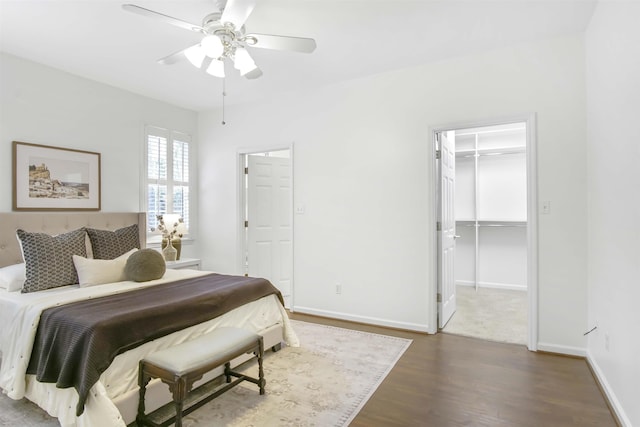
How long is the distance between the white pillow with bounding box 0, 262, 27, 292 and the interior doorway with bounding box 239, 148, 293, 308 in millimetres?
2440

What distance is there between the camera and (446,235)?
12.6ft

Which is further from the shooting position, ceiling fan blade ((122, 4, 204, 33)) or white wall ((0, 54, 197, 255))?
white wall ((0, 54, 197, 255))

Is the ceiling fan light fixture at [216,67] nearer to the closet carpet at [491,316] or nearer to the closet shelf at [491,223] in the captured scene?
the closet carpet at [491,316]

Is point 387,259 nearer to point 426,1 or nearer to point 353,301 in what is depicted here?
point 353,301

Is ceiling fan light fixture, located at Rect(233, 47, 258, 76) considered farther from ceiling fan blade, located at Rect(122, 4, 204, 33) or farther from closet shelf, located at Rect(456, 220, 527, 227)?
closet shelf, located at Rect(456, 220, 527, 227)

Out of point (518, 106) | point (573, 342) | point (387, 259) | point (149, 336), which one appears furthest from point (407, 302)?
point (149, 336)

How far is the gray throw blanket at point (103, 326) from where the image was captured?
5.89 ft

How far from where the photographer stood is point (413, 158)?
3.65 m

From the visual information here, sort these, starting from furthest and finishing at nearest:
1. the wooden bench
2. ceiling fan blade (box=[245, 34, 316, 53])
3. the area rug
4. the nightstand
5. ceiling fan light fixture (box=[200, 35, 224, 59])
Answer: the nightstand < ceiling fan blade (box=[245, 34, 316, 53]) < ceiling fan light fixture (box=[200, 35, 224, 59]) < the area rug < the wooden bench

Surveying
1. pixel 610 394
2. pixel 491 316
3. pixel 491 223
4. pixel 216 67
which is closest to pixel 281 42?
pixel 216 67

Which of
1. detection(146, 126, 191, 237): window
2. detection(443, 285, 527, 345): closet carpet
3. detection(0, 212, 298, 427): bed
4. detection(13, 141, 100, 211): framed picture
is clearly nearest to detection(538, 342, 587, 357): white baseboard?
detection(443, 285, 527, 345): closet carpet

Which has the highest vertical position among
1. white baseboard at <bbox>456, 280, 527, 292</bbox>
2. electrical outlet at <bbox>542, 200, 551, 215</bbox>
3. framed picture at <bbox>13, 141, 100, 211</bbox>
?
framed picture at <bbox>13, 141, 100, 211</bbox>

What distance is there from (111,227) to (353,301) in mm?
2879

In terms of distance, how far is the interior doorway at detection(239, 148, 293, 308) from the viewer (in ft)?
15.9
